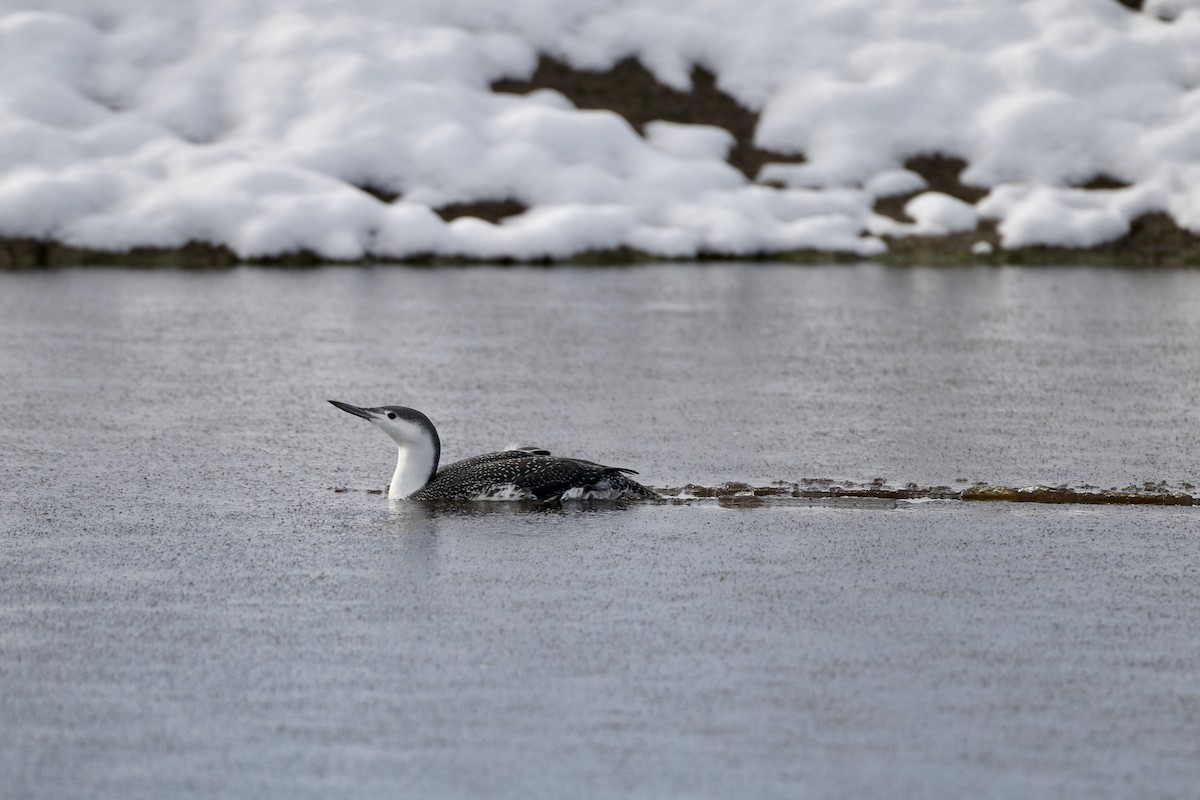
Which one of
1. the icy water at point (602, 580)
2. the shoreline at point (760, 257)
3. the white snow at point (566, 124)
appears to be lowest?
the icy water at point (602, 580)

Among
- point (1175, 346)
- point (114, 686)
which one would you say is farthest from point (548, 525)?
point (1175, 346)

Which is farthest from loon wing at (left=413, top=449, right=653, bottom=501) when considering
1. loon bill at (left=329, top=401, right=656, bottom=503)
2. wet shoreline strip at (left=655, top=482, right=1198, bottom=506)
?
wet shoreline strip at (left=655, top=482, right=1198, bottom=506)

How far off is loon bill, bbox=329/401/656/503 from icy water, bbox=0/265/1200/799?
23 cm

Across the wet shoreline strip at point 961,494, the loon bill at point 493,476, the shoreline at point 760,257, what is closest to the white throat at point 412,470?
the loon bill at point 493,476

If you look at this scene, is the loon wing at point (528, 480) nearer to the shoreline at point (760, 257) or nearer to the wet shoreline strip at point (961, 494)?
the wet shoreline strip at point (961, 494)

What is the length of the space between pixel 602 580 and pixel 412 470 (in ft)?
7.73

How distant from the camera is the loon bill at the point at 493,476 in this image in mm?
10422

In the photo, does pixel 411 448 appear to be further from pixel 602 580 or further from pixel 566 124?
pixel 566 124

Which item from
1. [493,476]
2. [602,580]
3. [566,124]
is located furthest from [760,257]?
[602,580]

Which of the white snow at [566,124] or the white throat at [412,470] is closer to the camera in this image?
the white throat at [412,470]

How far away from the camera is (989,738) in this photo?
617cm

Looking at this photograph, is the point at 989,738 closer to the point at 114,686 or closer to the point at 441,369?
the point at 114,686

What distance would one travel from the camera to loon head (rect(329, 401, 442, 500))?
10484 millimetres

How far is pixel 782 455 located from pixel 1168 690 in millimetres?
5266
